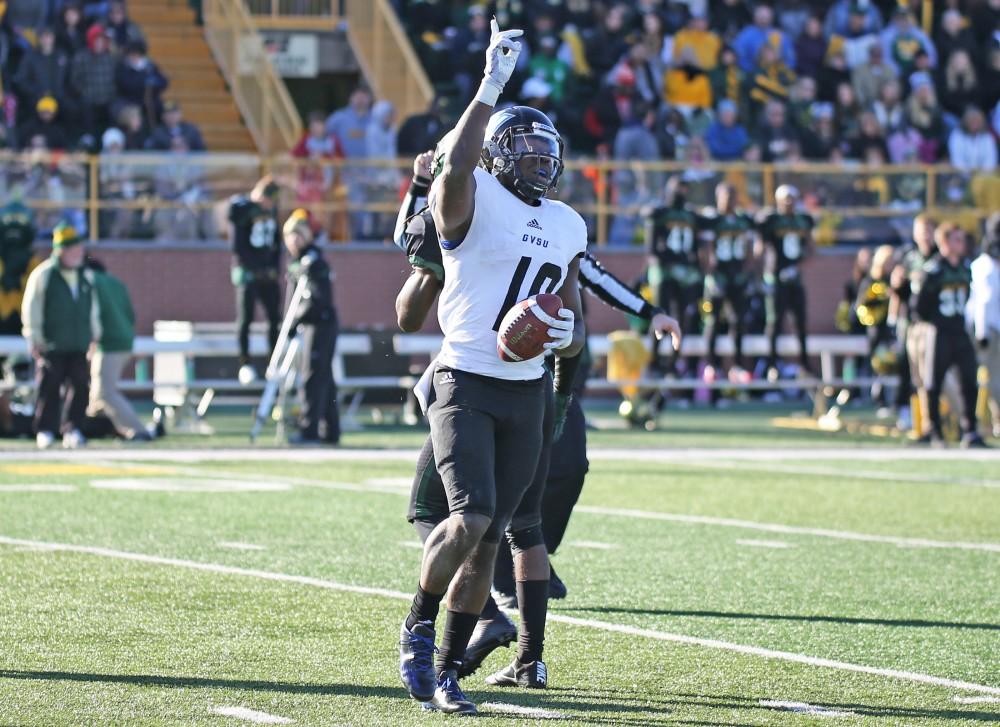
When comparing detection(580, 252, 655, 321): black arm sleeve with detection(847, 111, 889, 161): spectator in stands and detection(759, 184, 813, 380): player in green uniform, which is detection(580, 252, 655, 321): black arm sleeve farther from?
detection(847, 111, 889, 161): spectator in stands

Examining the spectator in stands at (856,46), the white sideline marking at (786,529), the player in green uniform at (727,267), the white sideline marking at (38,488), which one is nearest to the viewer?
the white sideline marking at (786,529)

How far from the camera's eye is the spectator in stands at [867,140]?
25656 millimetres

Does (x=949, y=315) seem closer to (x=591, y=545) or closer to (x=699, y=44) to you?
(x=591, y=545)

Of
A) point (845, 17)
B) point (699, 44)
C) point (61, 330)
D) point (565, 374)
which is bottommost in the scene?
point (61, 330)

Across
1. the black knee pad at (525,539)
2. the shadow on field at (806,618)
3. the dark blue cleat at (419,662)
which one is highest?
the black knee pad at (525,539)

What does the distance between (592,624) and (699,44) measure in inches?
755

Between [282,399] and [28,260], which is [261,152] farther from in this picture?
[282,399]

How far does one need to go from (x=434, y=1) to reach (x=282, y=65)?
2.20 metres

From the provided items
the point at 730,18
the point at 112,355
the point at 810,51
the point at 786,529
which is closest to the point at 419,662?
the point at 786,529

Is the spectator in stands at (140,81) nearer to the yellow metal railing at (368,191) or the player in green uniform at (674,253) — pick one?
the yellow metal railing at (368,191)

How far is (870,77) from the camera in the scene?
1057 inches

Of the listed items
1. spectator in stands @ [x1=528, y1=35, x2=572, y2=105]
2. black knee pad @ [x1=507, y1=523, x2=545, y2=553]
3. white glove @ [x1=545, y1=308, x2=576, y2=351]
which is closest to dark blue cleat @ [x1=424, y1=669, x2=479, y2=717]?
black knee pad @ [x1=507, y1=523, x2=545, y2=553]

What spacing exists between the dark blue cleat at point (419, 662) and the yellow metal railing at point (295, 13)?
69.6ft

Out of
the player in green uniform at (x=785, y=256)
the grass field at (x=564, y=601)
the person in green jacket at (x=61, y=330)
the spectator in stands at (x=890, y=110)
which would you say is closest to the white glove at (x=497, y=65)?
the grass field at (x=564, y=601)
